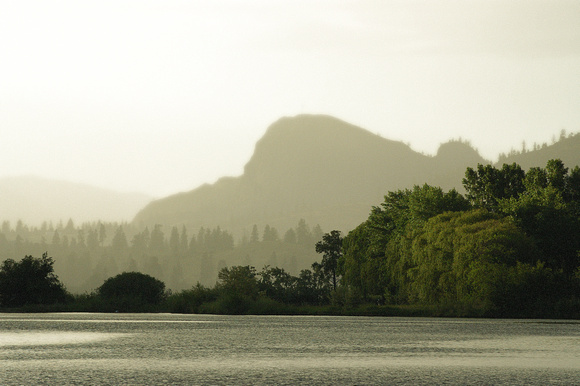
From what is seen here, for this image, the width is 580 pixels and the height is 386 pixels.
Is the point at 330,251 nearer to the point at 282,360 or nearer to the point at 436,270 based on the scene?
the point at 436,270

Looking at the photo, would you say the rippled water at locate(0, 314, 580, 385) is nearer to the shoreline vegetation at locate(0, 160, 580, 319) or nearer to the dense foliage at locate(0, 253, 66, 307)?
the shoreline vegetation at locate(0, 160, 580, 319)

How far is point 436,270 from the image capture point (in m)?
76.2

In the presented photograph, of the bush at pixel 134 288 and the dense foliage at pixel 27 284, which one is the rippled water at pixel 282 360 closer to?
the dense foliage at pixel 27 284

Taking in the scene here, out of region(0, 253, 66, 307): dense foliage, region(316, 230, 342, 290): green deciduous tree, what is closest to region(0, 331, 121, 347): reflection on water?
region(0, 253, 66, 307): dense foliage

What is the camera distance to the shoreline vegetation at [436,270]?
228 feet

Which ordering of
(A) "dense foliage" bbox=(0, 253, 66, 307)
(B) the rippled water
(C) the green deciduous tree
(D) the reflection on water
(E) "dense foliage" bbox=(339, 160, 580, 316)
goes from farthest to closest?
1. (C) the green deciduous tree
2. (A) "dense foliage" bbox=(0, 253, 66, 307)
3. (E) "dense foliage" bbox=(339, 160, 580, 316)
4. (D) the reflection on water
5. (B) the rippled water

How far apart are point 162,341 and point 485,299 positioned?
4429 centimetres

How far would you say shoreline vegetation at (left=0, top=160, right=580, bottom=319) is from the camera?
69.6 m

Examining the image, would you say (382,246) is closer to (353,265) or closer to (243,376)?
(353,265)

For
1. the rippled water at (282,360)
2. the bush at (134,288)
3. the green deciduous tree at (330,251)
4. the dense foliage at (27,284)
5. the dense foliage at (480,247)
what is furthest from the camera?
the green deciduous tree at (330,251)

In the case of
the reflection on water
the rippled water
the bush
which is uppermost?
the bush

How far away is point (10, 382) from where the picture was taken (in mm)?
15992

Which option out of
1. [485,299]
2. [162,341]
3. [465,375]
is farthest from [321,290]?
[465,375]

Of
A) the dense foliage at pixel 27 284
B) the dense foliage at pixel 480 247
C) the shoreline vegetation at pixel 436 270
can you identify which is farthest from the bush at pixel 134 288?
the dense foliage at pixel 480 247
